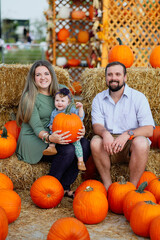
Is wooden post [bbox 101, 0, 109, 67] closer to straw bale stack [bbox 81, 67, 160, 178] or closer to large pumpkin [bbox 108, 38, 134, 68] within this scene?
large pumpkin [bbox 108, 38, 134, 68]

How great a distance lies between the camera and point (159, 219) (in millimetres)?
2168

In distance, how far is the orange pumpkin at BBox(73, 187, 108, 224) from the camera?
2.55m

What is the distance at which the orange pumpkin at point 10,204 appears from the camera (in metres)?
2.49

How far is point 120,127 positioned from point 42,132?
84cm

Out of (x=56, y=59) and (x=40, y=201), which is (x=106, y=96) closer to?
(x=40, y=201)

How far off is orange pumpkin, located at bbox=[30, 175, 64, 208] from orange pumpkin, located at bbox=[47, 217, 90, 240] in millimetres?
771

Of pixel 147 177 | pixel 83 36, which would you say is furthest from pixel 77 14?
pixel 147 177

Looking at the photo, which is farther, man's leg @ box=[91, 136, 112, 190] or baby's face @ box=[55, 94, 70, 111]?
baby's face @ box=[55, 94, 70, 111]

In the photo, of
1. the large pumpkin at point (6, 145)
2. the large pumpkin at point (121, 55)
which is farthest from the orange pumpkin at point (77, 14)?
the large pumpkin at point (6, 145)

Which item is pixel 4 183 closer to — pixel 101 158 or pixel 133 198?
pixel 101 158

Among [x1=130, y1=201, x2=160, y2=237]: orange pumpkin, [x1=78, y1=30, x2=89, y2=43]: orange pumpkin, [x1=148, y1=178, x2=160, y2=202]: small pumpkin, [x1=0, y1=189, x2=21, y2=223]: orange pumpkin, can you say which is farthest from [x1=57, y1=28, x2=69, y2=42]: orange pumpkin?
[x1=130, y1=201, x2=160, y2=237]: orange pumpkin

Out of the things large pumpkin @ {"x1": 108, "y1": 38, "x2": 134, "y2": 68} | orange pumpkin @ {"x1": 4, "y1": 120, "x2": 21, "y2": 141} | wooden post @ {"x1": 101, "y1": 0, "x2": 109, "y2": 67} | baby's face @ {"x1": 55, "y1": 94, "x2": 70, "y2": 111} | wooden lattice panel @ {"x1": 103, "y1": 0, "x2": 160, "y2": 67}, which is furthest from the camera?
wooden lattice panel @ {"x1": 103, "y1": 0, "x2": 160, "y2": 67}

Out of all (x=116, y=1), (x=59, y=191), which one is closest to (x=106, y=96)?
(x=59, y=191)

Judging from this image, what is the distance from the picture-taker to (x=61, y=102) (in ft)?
10.8
